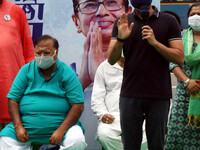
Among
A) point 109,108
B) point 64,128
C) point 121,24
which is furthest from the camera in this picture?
point 109,108

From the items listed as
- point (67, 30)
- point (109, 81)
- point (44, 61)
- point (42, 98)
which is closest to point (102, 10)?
point (67, 30)

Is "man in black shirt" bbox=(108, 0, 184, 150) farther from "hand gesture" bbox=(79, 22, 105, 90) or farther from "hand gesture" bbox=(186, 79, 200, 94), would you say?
"hand gesture" bbox=(79, 22, 105, 90)

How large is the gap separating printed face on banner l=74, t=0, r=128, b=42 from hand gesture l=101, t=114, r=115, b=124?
1205 mm

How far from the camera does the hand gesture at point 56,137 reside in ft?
10.0

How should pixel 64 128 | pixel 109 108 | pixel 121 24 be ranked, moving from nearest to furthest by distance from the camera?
pixel 121 24, pixel 64 128, pixel 109 108

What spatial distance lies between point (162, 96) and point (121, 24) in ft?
1.92

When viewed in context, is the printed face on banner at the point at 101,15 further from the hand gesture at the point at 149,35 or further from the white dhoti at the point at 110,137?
the hand gesture at the point at 149,35

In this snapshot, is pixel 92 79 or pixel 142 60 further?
pixel 92 79

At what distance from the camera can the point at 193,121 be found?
141 inches

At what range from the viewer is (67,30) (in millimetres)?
4812

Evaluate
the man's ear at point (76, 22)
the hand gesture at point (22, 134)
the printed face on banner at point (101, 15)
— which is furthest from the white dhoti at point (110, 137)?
the man's ear at point (76, 22)

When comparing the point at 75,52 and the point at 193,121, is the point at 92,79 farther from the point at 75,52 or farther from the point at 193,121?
the point at 193,121

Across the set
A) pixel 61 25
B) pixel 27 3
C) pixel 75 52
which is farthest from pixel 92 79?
pixel 27 3

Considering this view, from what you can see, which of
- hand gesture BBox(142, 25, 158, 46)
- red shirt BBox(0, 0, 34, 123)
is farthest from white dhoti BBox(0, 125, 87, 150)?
hand gesture BBox(142, 25, 158, 46)
